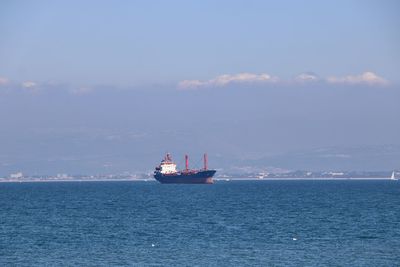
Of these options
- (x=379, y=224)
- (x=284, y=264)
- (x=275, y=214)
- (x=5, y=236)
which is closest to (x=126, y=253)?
(x=284, y=264)

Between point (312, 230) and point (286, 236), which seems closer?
point (286, 236)

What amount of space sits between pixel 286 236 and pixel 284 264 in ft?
61.4

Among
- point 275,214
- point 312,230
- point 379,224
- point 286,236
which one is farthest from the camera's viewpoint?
point 275,214

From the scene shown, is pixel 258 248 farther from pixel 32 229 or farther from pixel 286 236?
pixel 32 229

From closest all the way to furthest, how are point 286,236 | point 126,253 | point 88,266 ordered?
point 88,266
point 126,253
point 286,236

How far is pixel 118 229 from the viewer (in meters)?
84.2

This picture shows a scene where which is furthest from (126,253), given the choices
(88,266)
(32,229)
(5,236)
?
(32,229)

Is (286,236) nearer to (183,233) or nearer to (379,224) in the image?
(183,233)

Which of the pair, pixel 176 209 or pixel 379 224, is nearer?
pixel 379 224

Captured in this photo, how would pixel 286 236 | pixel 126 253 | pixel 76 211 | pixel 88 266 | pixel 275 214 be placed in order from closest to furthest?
pixel 88 266
pixel 126 253
pixel 286 236
pixel 275 214
pixel 76 211

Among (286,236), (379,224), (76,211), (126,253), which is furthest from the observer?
(76,211)

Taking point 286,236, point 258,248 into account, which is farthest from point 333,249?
point 286,236

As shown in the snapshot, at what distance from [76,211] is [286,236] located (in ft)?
158

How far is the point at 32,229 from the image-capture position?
8481cm
